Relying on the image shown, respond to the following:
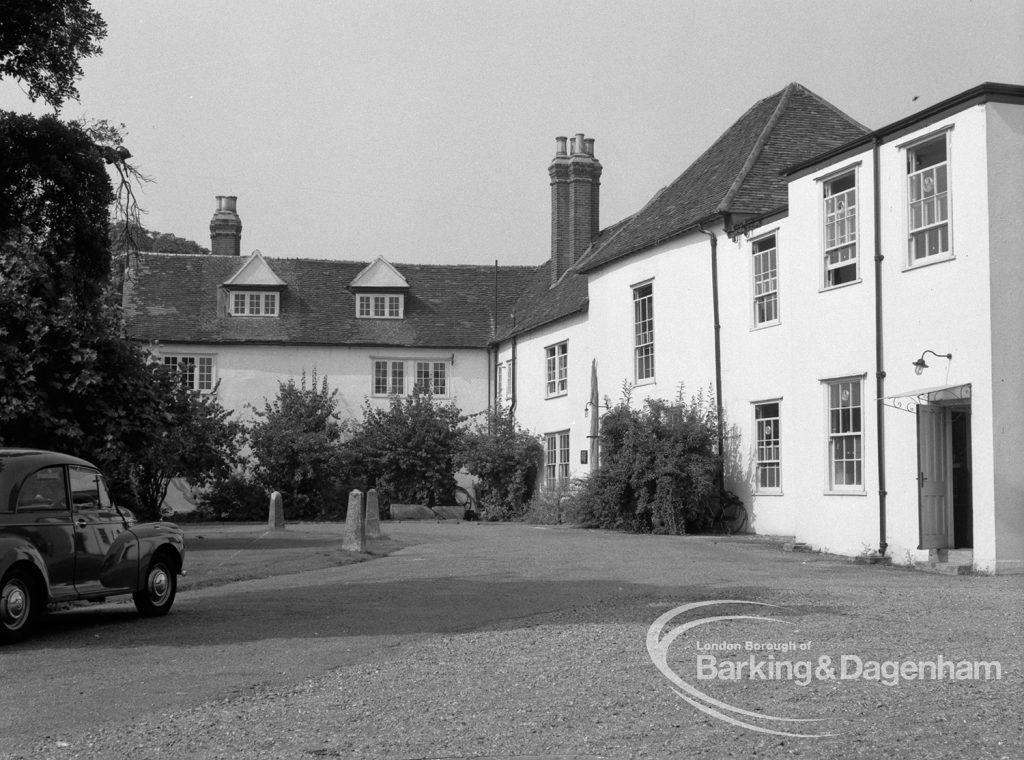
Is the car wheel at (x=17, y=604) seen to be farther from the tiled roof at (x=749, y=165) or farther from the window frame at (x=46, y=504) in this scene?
the tiled roof at (x=749, y=165)

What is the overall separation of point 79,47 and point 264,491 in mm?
26510

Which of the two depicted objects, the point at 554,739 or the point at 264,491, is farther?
the point at 264,491

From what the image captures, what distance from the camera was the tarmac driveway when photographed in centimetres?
629

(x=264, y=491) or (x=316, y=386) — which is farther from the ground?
(x=316, y=386)

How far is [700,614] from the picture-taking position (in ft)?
34.8

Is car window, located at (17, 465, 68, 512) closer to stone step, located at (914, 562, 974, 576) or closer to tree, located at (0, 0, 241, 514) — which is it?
tree, located at (0, 0, 241, 514)

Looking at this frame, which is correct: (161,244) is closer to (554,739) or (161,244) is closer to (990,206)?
(990,206)

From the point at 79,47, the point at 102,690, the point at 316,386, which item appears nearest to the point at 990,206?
the point at 79,47

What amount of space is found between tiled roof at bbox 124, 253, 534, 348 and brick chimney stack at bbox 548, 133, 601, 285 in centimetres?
595

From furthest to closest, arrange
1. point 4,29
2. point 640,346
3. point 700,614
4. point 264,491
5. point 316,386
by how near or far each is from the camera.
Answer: point 316,386, point 264,491, point 640,346, point 4,29, point 700,614

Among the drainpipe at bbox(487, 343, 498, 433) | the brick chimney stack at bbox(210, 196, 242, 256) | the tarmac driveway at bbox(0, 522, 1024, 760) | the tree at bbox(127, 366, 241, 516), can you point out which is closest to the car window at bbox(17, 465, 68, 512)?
the tarmac driveway at bbox(0, 522, 1024, 760)

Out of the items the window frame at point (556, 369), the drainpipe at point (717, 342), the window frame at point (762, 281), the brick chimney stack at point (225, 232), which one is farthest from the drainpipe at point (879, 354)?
the brick chimney stack at point (225, 232)

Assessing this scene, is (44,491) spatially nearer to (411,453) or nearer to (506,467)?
(506,467)

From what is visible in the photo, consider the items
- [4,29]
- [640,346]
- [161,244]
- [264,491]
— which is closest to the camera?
[4,29]
